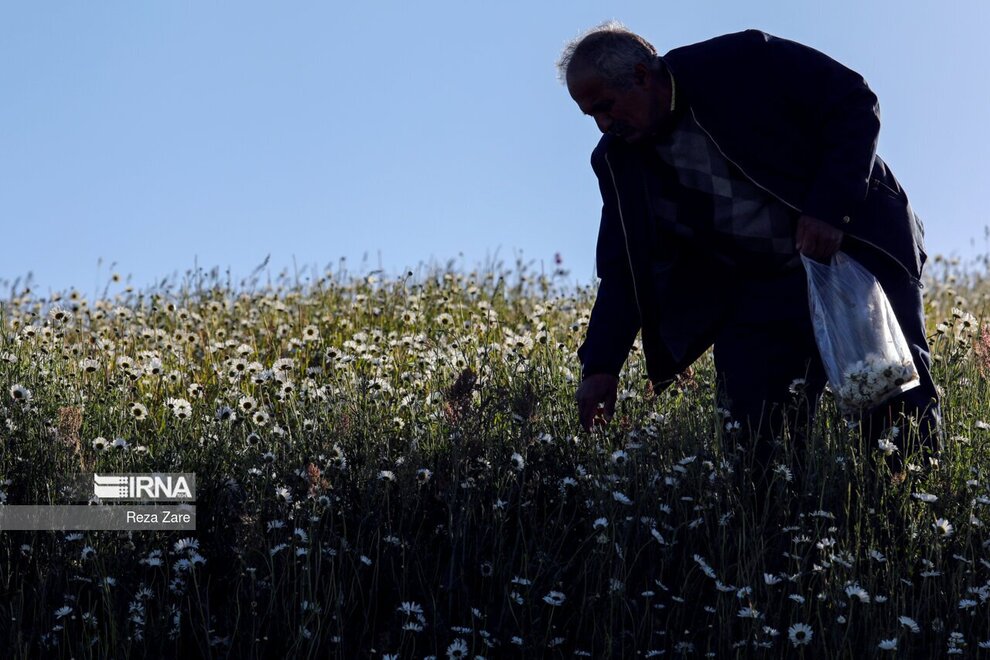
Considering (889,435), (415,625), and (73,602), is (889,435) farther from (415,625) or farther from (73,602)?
(73,602)

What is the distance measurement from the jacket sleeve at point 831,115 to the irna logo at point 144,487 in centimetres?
242

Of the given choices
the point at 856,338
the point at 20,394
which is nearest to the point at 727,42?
the point at 856,338

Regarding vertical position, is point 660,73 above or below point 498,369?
above

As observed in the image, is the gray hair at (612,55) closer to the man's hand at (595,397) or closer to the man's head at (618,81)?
the man's head at (618,81)

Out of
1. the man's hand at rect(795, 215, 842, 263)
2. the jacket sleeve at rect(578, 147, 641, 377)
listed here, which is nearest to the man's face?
the jacket sleeve at rect(578, 147, 641, 377)

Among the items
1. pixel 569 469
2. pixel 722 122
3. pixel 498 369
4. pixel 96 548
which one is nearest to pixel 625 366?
pixel 498 369

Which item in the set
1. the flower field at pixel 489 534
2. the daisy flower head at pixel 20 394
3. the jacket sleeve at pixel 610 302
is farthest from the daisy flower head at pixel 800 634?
the daisy flower head at pixel 20 394

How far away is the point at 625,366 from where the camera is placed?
600 cm

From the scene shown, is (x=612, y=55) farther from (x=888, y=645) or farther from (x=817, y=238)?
(x=888, y=645)

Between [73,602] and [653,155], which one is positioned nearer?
[73,602]

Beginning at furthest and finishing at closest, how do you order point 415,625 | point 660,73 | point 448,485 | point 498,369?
point 498,369 < point 660,73 < point 448,485 < point 415,625

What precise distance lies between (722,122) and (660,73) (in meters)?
0.28

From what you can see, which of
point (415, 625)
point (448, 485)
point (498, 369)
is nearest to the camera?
point (415, 625)

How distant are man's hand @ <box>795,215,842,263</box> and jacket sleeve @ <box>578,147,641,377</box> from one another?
709 millimetres
